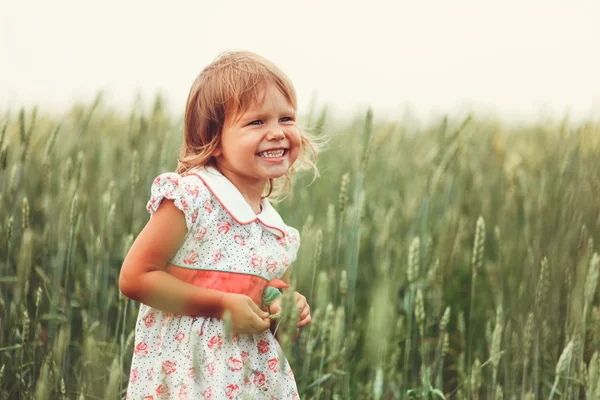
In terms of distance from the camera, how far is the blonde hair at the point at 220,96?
1526mm

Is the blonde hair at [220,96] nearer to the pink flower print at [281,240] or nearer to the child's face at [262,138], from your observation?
the child's face at [262,138]

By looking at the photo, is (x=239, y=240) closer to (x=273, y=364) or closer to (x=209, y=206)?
(x=209, y=206)

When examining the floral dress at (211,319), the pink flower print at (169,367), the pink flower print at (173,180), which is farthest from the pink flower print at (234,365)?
the pink flower print at (173,180)

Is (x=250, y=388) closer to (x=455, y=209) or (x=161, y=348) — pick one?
(x=161, y=348)

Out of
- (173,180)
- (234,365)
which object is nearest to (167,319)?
(234,365)

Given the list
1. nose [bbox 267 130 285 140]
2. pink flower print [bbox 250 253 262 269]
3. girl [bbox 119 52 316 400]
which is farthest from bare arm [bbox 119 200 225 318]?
nose [bbox 267 130 285 140]

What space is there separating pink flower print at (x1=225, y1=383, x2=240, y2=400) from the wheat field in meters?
0.20

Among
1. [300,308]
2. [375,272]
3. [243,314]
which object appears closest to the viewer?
[243,314]

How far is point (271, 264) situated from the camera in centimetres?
156

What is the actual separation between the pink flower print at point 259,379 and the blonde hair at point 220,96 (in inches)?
15.6

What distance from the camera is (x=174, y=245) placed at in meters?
1.46

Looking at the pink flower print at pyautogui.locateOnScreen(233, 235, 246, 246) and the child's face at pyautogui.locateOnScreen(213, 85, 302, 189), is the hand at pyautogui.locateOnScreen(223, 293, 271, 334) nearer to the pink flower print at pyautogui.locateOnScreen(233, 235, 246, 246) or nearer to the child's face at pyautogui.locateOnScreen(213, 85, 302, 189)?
the pink flower print at pyautogui.locateOnScreen(233, 235, 246, 246)

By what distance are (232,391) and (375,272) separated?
1.03m

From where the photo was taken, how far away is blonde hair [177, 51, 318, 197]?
1.53 metres
